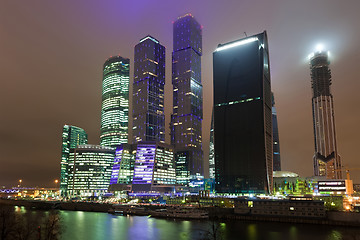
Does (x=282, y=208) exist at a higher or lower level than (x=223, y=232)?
higher

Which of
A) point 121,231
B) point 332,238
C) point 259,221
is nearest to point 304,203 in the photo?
point 259,221

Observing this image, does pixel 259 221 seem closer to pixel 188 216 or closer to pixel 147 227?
pixel 188 216

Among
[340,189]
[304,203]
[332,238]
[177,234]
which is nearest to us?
[332,238]

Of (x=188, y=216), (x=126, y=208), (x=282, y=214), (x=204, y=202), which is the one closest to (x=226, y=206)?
(x=204, y=202)

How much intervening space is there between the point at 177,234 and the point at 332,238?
46483 mm

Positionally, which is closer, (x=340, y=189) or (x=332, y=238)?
(x=332, y=238)

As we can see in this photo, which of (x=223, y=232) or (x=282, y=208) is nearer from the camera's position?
(x=223, y=232)

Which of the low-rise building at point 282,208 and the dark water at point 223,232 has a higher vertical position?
the low-rise building at point 282,208

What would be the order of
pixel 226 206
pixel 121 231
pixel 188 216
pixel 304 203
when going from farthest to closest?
pixel 226 206 → pixel 188 216 → pixel 304 203 → pixel 121 231

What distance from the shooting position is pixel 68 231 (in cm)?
10600

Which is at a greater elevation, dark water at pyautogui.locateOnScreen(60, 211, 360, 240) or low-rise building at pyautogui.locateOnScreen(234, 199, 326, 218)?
low-rise building at pyautogui.locateOnScreen(234, 199, 326, 218)

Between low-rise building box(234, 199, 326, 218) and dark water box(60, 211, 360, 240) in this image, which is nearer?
dark water box(60, 211, 360, 240)

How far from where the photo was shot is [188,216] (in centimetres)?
15200

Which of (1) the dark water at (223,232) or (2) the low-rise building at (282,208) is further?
(2) the low-rise building at (282,208)
